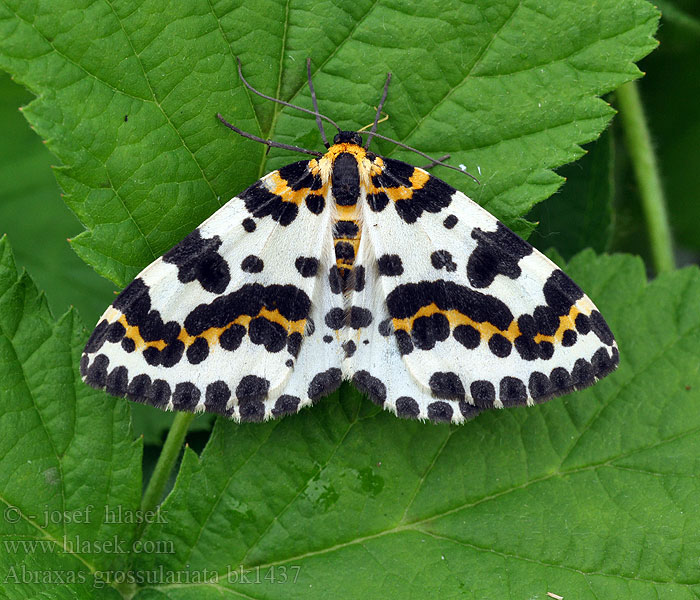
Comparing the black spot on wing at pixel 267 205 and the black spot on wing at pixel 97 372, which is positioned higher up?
the black spot on wing at pixel 267 205

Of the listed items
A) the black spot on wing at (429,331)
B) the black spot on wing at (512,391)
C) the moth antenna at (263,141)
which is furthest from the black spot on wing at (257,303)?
the black spot on wing at (512,391)

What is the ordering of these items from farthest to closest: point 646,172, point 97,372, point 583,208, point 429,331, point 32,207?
1. point 32,207
2. point 646,172
3. point 583,208
4. point 429,331
5. point 97,372

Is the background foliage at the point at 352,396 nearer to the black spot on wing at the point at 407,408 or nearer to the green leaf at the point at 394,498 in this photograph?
the green leaf at the point at 394,498

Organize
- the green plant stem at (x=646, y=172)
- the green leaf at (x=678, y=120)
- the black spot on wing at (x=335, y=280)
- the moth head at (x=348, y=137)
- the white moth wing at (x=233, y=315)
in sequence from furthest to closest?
1. the green leaf at (x=678, y=120)
2. the green plant stem at (x=646, y=172)
3. the black spot on wing at (x=335, y=280)
4. the moth head at (x=348, y=137)
5. the white moth wing at (x=233, y=315)

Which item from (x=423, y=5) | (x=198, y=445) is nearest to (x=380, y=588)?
(x=198, y=445)

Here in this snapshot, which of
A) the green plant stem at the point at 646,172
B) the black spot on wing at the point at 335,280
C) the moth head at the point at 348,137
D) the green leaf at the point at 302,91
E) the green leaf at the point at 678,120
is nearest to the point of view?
the green leaf at the point at 302,91

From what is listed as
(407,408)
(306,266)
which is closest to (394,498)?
(407,408)

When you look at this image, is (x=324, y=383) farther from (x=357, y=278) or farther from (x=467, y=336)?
(x=467, y=336)

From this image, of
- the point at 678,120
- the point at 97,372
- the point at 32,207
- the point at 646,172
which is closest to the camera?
the point at 97,372

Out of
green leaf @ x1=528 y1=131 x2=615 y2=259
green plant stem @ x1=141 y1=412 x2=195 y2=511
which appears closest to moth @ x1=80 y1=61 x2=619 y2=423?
green plant stem @ x1=141 y1=412 x2=195 y2=511
